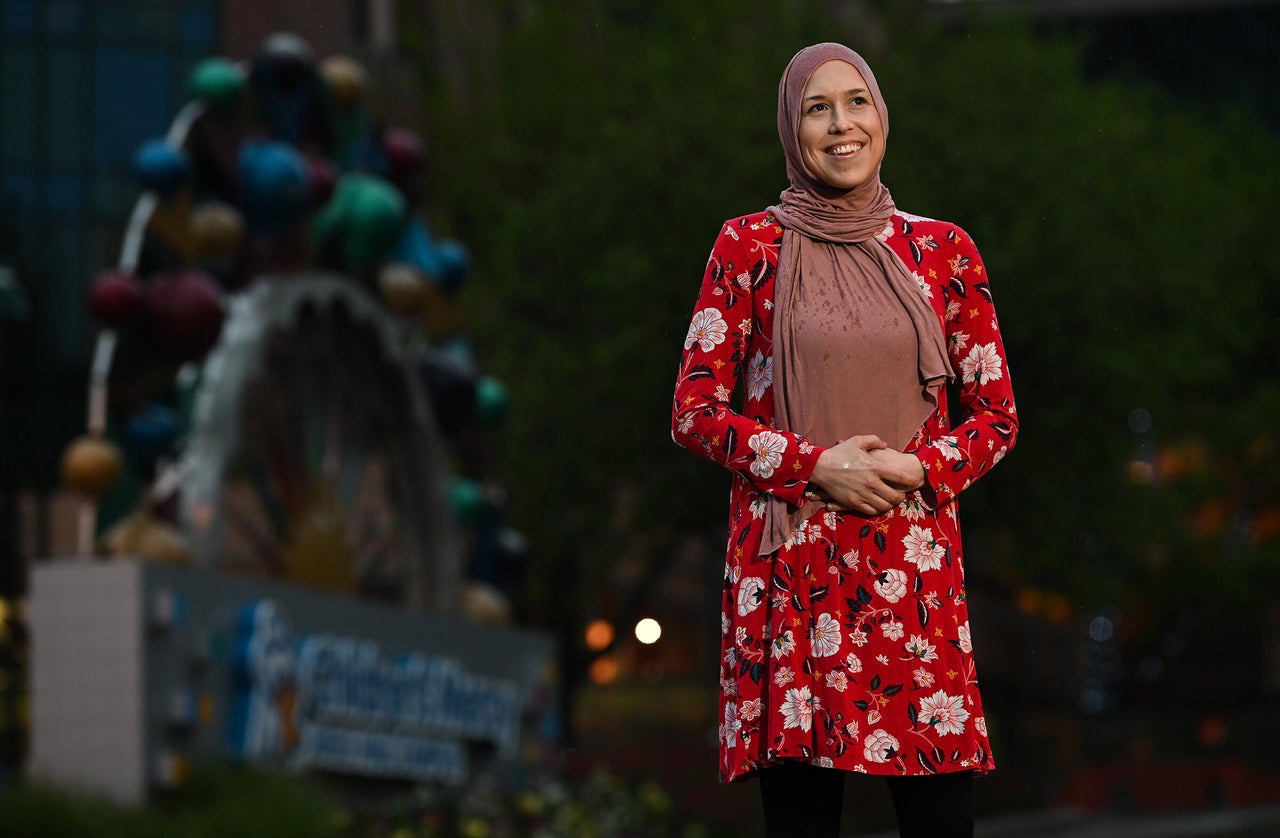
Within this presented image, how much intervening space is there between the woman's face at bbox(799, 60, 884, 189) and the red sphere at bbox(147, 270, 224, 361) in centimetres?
1172

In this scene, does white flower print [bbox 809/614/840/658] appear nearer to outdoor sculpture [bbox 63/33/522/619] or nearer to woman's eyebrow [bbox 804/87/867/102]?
woman's eyebrow [bbox 804/87/867/102]

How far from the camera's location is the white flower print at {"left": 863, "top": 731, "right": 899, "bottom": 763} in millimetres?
3988

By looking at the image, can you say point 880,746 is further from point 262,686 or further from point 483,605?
point 483,605

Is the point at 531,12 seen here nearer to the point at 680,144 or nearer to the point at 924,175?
the point at 680,144

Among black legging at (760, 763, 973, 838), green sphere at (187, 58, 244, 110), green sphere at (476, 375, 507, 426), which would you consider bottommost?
black legging at (760, 763, 973, 838)

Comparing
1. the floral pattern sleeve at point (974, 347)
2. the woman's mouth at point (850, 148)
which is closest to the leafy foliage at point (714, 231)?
the floral pattern sleeve at point (974, 347)

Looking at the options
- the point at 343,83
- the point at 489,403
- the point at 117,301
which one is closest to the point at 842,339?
the point at 117,301

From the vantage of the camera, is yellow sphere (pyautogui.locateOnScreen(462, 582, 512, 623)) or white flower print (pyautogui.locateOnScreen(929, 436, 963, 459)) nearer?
white flower print (pyautogui.locateOnScreen(929, 436, 963, 459))

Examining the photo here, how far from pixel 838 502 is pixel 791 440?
15 cm

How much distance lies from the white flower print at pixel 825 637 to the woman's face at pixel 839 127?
2.92 feet

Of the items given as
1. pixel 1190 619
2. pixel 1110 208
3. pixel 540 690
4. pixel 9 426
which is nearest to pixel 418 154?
pixel 540 690

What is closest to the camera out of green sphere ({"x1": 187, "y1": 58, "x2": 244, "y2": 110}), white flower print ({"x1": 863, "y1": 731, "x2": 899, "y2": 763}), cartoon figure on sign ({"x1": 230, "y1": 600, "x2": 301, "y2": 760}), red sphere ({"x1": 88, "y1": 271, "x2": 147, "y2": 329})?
white flower print ({"x1": 863, "y1": 731, "x2": 899, "y2": 763})

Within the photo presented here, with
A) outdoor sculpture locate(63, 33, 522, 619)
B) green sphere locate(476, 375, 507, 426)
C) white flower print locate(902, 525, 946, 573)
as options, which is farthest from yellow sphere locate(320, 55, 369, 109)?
white flower print locate(902, 525, 946, 573)

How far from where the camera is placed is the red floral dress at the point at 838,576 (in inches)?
158
